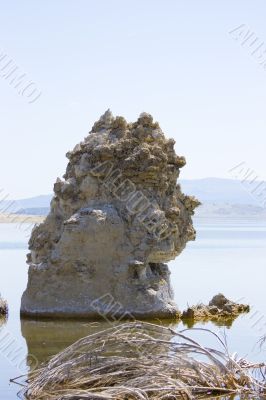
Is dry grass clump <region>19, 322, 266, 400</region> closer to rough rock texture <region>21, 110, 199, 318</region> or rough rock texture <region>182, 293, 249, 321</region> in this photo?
rough rock texture <region>21, 110, 199, 318</region>

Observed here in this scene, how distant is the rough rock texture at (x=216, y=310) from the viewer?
16.6 meters

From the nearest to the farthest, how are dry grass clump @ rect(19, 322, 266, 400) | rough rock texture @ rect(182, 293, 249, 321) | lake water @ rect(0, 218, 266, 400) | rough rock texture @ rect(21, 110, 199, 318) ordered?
1. dry grass clump @ rect(19, 322, 266, 400)
2. lake water @ rect(0, 218, 266, 400)
3. rough rock texture @ rect(21, 110, 199, 318)
4. rough rock texture @ rect(182, 293, 249, 321)

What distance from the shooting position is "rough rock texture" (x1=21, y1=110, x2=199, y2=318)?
16094mm

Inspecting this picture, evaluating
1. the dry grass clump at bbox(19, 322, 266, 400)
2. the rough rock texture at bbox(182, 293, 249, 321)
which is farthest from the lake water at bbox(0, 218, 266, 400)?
the dry grass clump at bbox(19, 322, 266, 400)

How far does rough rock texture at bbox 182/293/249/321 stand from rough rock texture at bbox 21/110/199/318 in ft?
1.33

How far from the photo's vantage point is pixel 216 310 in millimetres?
17172

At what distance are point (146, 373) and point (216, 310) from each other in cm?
764

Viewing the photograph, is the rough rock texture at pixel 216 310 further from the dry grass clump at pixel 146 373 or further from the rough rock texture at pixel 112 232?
the dry grass clump at pixel 146 373

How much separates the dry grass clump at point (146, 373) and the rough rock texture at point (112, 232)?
228 inches

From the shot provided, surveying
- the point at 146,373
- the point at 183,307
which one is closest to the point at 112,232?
the point at 183,307

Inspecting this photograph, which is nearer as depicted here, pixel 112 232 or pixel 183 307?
pixel 112 232

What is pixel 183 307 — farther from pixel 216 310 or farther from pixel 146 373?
pixel 146 373

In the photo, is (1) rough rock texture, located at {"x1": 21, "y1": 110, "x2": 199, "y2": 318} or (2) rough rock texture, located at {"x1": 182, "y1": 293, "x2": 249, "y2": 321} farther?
(2) rough rock texture, located at {"x1": 182, "y1": 293, "x2": 249, "y2": 321}

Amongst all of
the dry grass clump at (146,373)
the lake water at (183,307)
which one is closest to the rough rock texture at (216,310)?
the lake water at (183,307)
